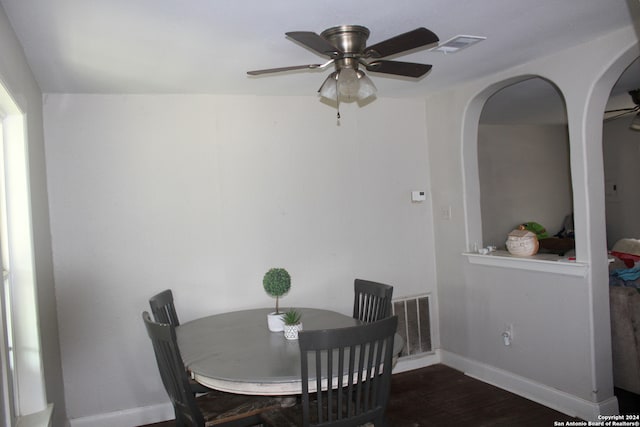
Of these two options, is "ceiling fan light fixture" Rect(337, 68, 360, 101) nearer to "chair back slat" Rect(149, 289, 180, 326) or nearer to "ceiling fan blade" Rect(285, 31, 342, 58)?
"ceiling fan blade" Rect(285, 31, 342, 58)

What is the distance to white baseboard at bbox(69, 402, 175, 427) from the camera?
3.02m

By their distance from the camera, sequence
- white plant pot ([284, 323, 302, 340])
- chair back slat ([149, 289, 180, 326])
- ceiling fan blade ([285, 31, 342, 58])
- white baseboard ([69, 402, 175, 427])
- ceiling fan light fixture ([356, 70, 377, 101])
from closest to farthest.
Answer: ceiling fan blade ([285, 31, 342, 58]), ceiling fan light fixture ([356, 70, 377, 101]), white plant pot ([284, 323, 302, 340]), chair back slat ([149, 289, 180, 326]), white baseboard ([69, 402, 175, 427])

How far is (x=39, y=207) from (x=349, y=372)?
1.94m

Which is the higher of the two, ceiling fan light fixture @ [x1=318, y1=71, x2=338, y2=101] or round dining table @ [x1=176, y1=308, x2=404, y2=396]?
ceiling fan light fixture @ [x1=318, y1=71, x2=338, y2=101]

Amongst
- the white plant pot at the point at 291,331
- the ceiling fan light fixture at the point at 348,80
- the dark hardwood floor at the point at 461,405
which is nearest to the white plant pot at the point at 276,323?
the white plant pot at the point at 291,331

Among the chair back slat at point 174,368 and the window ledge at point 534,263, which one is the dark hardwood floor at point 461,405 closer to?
the window ledge at point 534,263

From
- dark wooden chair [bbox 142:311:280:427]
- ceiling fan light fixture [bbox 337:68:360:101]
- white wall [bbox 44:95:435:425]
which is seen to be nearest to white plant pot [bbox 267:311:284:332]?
dark wooden chair [bbox 142:311:280:427]

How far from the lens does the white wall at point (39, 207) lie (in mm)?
2020

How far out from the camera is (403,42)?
6.23ft

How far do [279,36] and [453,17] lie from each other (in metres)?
0.82

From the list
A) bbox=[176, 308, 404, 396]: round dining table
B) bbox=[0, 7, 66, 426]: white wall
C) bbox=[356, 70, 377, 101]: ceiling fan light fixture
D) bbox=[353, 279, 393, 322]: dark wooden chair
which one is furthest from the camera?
bbox=[353, 279, 393, 322]: dark wooden chair

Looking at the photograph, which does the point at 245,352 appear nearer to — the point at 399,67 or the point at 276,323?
the point at 276,323

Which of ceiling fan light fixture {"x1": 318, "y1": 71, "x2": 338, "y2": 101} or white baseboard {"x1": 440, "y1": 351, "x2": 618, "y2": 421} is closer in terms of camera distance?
ceiling fan light fixture {"x1": 318, "y1": 71, "x2": 338, "y2": 101}

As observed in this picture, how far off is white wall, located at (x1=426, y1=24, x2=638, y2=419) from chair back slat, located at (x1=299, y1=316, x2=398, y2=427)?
1.56 m
